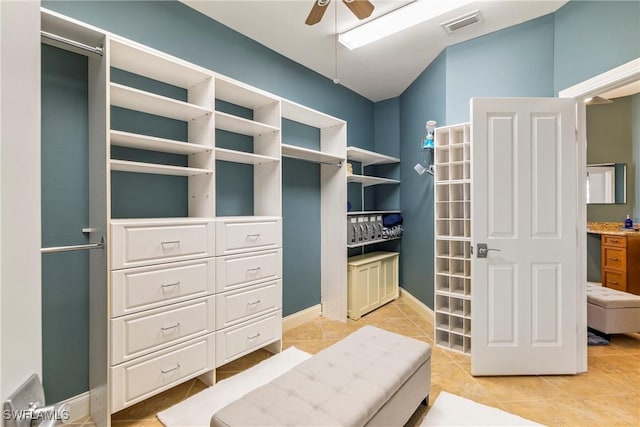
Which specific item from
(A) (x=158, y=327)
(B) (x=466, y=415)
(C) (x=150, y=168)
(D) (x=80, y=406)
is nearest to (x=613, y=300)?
(B) (x=466, y=415)

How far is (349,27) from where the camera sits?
2850 millimetres

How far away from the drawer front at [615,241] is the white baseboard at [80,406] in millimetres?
6262

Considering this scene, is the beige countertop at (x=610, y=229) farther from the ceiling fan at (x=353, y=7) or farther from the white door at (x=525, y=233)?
the ceiling fan at (x=353, y=7)

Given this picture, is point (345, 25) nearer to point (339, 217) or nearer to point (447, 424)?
point (339, 217)

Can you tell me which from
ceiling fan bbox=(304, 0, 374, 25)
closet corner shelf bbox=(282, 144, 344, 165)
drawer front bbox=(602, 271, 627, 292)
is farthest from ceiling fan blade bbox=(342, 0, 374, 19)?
drawer front bbox=(602, 271, 627, 292)

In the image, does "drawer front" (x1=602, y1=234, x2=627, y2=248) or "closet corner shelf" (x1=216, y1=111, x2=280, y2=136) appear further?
"drawer front" (x1=602, y1=234, x2=627, y2=248)

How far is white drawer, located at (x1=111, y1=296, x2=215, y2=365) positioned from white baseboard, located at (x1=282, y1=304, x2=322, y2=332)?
1244 mm

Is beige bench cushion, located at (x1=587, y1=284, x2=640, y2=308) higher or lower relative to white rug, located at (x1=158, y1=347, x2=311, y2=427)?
higher

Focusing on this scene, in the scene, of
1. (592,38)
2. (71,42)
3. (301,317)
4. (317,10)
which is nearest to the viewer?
(71,42)

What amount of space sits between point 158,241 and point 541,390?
2985 mm

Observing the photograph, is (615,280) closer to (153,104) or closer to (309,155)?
(309,155)

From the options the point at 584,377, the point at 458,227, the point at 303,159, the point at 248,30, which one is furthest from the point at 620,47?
the point at 248,30

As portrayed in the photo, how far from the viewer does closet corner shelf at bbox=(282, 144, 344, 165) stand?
3.06m

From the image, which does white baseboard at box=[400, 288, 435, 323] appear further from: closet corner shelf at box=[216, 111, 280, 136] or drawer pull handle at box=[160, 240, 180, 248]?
drawer pull handle at box=[160, 240, 180, 248]
